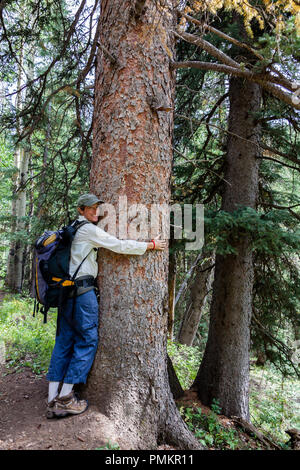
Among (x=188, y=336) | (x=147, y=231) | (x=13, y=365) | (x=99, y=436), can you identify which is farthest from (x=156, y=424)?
(x=188, y=336)

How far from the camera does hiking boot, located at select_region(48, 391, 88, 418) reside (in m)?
3.04

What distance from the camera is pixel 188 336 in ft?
34.3

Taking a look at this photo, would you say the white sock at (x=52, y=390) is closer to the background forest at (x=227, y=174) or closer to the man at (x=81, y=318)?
the man at (x=81, y=318)

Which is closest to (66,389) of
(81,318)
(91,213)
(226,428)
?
(81,318)

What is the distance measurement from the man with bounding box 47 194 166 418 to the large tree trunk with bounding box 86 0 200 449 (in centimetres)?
11

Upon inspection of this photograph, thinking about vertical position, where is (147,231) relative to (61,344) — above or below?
above

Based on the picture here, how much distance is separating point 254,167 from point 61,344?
4.56 m

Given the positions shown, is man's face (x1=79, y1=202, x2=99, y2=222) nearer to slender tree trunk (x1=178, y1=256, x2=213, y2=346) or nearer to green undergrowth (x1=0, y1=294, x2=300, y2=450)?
green undergrowth (x1=0, y1=294, x2=300, y2=450)

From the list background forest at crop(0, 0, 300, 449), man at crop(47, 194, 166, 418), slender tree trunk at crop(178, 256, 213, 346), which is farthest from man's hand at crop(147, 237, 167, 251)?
slender tree trunk at crop(178, 256, 213, 346)

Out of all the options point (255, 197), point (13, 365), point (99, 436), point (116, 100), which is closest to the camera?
point (99, 436)

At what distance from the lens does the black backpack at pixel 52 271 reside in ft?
10.8

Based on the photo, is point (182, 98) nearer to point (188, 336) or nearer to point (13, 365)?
point (13, 365)

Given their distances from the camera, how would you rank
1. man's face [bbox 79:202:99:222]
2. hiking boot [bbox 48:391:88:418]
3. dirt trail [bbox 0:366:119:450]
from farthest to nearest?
man's face [bbox 79:202:99:222]
hiking boot [bbox 48:391:88:418]
dirt trail [bbox 0:366:119:450]

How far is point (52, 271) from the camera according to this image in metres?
3.34
